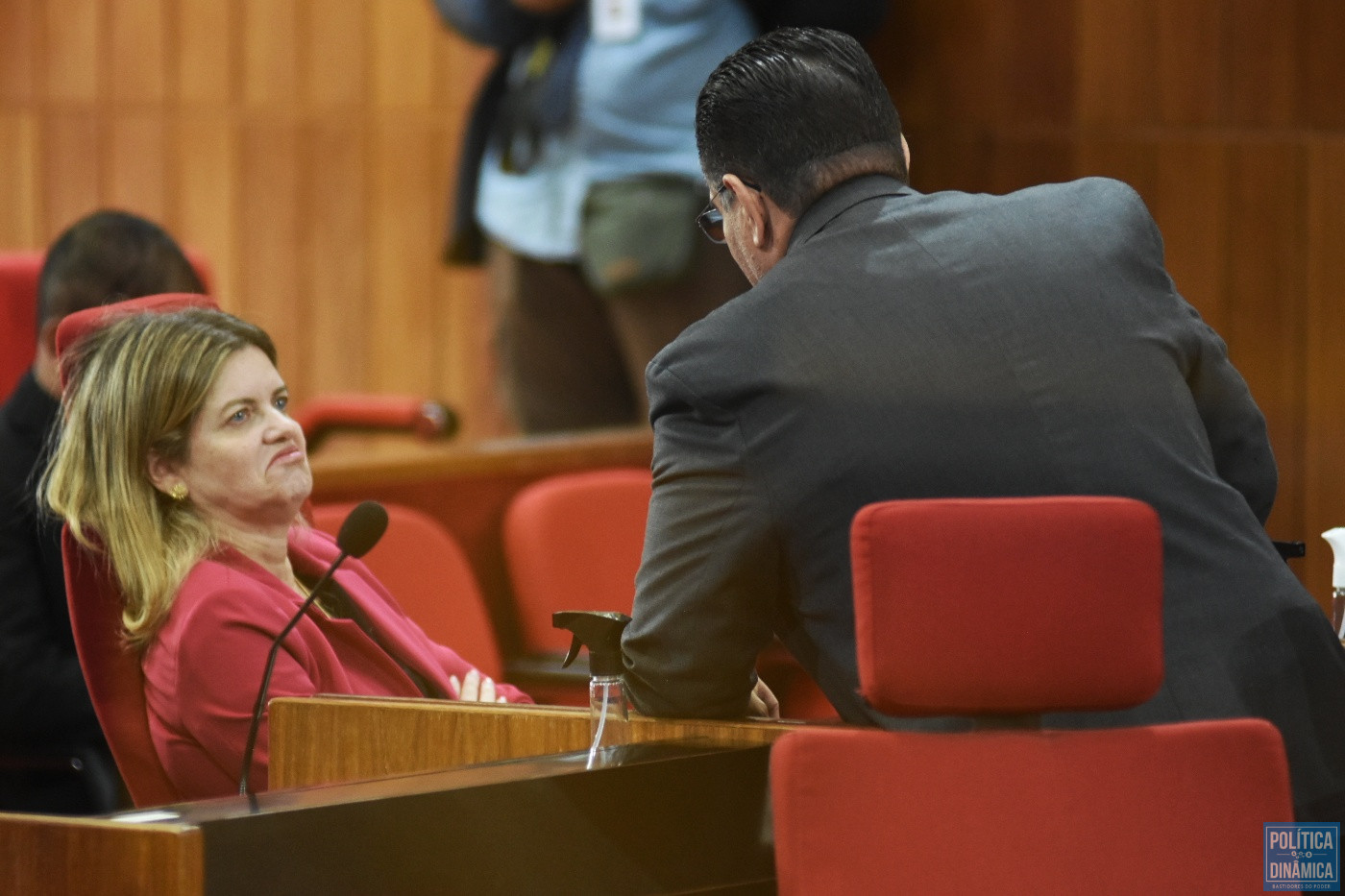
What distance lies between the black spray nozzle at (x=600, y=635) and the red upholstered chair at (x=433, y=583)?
4.34ft

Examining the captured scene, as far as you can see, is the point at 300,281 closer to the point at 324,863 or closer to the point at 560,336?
the point at 560,336

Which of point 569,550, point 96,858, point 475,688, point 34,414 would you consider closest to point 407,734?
point 96,858

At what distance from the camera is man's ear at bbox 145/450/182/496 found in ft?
7.16

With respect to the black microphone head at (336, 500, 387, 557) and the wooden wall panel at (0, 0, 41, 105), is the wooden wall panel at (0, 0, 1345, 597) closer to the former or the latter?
the wooden wall panel at (0, 0, 41, 105)

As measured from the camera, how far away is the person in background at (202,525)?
6.66ft

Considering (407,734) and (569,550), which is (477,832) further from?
(569,550)

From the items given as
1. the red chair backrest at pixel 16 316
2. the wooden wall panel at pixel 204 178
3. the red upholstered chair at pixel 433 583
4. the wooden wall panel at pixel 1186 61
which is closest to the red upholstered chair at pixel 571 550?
the red upholstered chair at pixel 433 583

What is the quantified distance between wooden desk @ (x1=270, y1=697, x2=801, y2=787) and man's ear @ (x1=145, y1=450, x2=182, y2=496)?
0.45 meters

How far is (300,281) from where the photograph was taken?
19.8ft

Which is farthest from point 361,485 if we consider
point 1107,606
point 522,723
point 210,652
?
point 1107,606

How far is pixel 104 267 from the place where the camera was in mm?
2879

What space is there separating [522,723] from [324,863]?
A: 36 centimetres

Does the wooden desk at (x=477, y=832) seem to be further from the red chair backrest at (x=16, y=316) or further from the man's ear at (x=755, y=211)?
the red chair backrest at (x=16, y=316)

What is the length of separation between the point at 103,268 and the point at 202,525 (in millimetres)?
852
